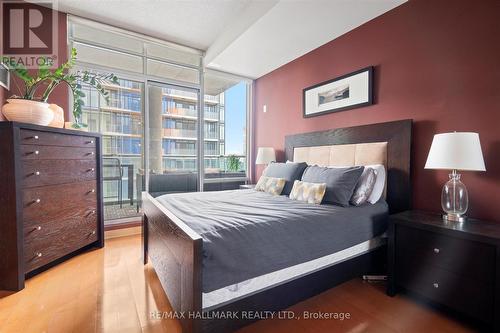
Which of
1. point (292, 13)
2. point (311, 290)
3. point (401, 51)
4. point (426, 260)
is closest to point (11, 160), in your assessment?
point (311, 290)

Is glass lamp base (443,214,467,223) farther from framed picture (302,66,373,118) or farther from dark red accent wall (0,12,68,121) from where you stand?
dark red accent wall (0,12,68,121)

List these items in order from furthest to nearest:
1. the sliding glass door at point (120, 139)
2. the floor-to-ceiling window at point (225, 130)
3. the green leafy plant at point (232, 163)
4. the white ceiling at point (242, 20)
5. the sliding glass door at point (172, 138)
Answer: the green leafy plant at point (232, 163), the floor-to-ceiling window at point (225, 130), the sliding glass door at point (172, 138), the sliding glass door at point (120, 139), the white ceiling at point (242, 20)

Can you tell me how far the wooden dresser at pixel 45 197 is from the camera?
1.91 meters

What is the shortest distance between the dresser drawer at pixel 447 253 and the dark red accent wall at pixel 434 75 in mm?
522

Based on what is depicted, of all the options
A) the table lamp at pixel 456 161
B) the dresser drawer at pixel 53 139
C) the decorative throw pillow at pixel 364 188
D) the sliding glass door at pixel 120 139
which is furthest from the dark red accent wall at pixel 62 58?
the table lamp at pixel 456 161

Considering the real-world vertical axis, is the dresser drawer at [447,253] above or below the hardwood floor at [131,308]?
above

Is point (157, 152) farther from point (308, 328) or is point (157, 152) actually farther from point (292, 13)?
point (308, 328)

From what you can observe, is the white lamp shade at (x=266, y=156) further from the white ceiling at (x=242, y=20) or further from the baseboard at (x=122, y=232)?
the baseboard at (x=122, y=232)

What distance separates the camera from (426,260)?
1701 mm

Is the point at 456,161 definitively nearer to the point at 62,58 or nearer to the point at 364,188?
the point at 364,188

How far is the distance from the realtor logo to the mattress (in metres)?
3.17

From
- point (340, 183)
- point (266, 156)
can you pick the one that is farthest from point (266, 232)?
point (266, 156)

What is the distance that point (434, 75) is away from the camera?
207cm

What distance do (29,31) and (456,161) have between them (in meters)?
4.43
